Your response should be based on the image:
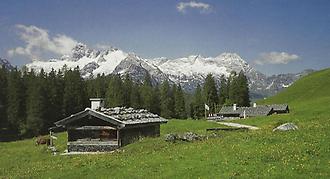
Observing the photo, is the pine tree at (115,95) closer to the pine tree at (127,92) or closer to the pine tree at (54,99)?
the pine tree at (127,92)

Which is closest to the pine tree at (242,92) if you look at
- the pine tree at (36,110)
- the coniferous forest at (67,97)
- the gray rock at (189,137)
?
the coniferous forest at (67,97)

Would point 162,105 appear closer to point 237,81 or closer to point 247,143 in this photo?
point 237,81

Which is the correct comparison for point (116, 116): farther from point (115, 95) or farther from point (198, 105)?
point (198, 105)

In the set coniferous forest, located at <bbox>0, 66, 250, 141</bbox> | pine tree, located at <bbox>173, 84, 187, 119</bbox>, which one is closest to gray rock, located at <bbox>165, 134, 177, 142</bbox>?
coniferous forest, located at <bbox>0, 66, 250, 141</bbox>

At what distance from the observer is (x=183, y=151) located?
3036 cm

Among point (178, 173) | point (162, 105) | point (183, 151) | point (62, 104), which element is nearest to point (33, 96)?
point (62, 104)

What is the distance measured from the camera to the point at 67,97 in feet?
409

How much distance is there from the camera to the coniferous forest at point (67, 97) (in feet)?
364

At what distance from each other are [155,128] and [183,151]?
954 inches

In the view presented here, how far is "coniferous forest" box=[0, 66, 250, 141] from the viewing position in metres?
111

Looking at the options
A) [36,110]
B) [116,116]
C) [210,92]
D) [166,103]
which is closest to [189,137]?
[116,116]

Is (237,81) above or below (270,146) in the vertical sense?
above

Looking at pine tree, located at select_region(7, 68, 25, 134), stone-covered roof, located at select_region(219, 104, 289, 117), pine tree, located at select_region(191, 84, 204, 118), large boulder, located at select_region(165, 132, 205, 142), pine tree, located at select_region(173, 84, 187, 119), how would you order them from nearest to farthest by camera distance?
large boulder, located at select_region(165, 132, 205, 142) < pine tree, located at select_region(7, 68, 25, 134) < stone-covered roof, located at select_region(219, 104, 289, 117) < pine tree, located at select_region(173, 84, 187, 119) < pine tree, located at select_region(191, 84, 204, 118)

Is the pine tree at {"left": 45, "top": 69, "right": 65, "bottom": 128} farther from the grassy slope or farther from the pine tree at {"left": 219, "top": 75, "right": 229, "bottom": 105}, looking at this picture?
the grassy slope
